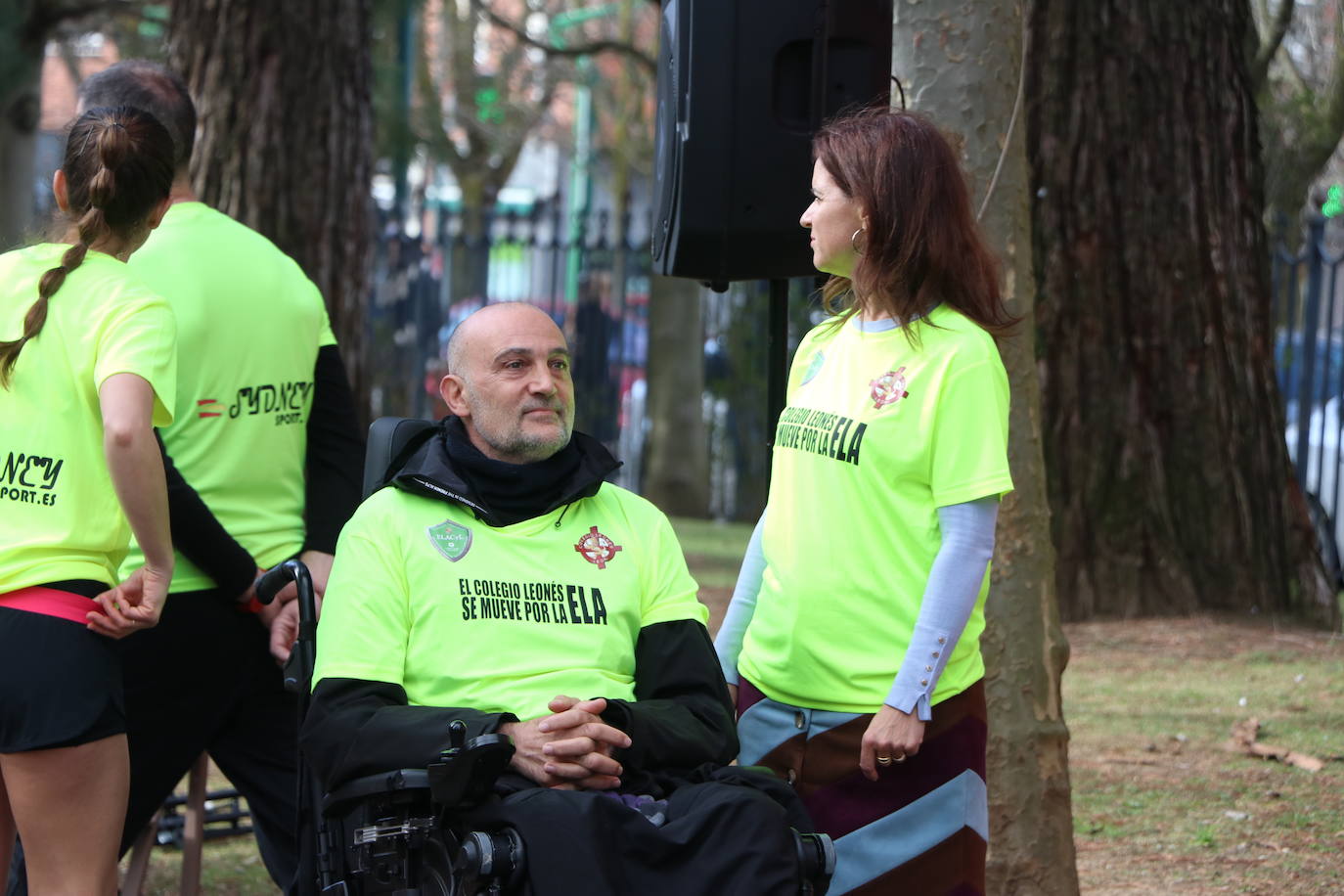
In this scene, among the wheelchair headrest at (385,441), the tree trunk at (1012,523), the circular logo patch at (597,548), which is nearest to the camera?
the circular logo patch at (597,548)

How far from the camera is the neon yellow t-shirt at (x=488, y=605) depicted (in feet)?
10.2

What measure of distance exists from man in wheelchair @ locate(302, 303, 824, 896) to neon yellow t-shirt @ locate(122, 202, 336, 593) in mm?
459

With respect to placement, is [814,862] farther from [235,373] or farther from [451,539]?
[235,373]

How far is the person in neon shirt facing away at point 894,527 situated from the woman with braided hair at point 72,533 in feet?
3.85

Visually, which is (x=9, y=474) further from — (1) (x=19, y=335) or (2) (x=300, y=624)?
(2) (x=300, y=624)

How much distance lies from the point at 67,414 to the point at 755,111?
1.73 meters

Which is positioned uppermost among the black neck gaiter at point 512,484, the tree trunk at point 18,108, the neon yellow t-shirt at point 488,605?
the tree trunk at point 18,108

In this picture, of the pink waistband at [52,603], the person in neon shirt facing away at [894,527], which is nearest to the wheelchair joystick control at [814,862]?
the person in neon shirt facing away at [894,527]

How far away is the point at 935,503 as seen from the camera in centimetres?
295

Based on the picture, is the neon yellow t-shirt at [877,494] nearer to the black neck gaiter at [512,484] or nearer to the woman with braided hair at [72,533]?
the black neck gaiter at [512,484]

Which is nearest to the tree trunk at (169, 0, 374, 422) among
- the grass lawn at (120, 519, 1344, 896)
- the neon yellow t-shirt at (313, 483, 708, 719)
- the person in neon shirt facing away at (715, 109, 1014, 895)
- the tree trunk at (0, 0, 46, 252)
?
the grass lawn at (120, 519, 1344, 896)

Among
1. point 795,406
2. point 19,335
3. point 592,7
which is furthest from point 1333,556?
point 592,7

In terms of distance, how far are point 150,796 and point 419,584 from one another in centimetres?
95

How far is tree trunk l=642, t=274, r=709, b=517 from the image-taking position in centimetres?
1507
